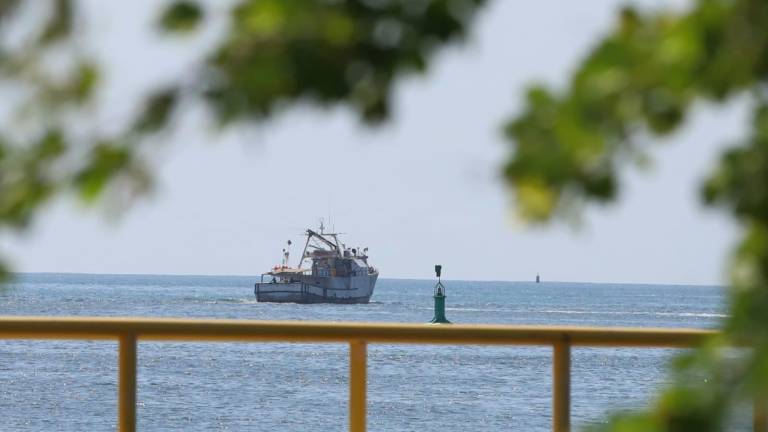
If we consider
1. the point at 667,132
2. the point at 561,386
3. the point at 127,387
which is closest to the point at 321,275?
the point at 127,387

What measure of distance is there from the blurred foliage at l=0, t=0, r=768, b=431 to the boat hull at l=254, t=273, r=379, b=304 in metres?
58.2

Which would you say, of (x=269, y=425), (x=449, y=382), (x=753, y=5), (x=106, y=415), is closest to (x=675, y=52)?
(x=753, y=5)

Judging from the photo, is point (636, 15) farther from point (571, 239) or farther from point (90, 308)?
point (90, 308)

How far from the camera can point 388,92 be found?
2.36 feet

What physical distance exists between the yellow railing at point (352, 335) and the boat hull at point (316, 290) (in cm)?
5614

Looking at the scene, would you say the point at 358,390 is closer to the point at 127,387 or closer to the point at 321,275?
the point at 127,387

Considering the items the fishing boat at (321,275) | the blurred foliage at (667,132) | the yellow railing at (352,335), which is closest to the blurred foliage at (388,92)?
the blurred foliage at (667,132)

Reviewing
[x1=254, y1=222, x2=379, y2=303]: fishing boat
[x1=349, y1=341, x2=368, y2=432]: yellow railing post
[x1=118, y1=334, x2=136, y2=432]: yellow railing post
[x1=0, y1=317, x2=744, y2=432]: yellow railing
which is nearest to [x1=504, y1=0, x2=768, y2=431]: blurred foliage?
[x1=0, y1=317, x2=744, y2=432]: yellow railing

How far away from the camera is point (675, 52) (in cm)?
68

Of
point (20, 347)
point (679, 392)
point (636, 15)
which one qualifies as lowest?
point (20, 347)

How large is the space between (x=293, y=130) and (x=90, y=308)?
64681 mm

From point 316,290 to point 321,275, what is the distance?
34.8 inches

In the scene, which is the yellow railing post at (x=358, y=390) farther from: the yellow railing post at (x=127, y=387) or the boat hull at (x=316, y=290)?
the boat hull at (x=316, y=290)

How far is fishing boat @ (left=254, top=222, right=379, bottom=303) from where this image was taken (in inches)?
2311
